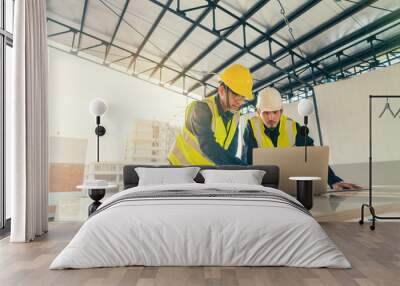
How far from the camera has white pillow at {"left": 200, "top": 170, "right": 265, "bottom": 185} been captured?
5188 millimetres

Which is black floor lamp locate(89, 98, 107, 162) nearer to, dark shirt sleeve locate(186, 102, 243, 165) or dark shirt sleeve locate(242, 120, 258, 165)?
dark shirt sleeve locate(186, 102, 243, 165)

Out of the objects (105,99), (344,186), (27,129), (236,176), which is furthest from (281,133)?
(27,129)

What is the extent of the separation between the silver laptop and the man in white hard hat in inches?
3.3

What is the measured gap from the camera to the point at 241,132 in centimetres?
571

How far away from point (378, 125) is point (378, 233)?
4.96ft

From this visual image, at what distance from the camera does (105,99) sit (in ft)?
19.0

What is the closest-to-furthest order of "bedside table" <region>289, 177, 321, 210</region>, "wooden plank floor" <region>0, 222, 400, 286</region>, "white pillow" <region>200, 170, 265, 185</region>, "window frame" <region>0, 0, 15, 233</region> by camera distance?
"wooden plank floor" <region>0, 222, 400, 286</region> → "window frame" <region>0, 0, 15, 233</region> → "white pillow" <region>200, 170, 265, 185</region> → "bedside table" <region>289, 177, 321, 210</region>

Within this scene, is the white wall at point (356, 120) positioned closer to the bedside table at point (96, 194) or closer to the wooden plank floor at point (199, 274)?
the wooden plank floor at point (199, 274)

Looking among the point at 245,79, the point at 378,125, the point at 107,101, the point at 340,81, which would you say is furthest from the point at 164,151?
the point at 378,125

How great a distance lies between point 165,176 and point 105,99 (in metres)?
1.48

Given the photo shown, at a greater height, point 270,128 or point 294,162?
point 270,128

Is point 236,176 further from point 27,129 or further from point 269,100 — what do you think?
point 27,129

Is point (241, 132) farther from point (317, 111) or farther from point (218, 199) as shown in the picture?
point (218, 199)

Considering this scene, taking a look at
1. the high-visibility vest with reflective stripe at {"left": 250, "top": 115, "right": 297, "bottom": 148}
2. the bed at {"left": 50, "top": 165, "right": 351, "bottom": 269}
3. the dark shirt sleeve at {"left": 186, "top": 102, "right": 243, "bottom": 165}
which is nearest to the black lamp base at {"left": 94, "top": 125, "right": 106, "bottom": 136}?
the dark shirt sleeve at {"left": 186, "top": 102, "right": 243, "bottom": 165}
